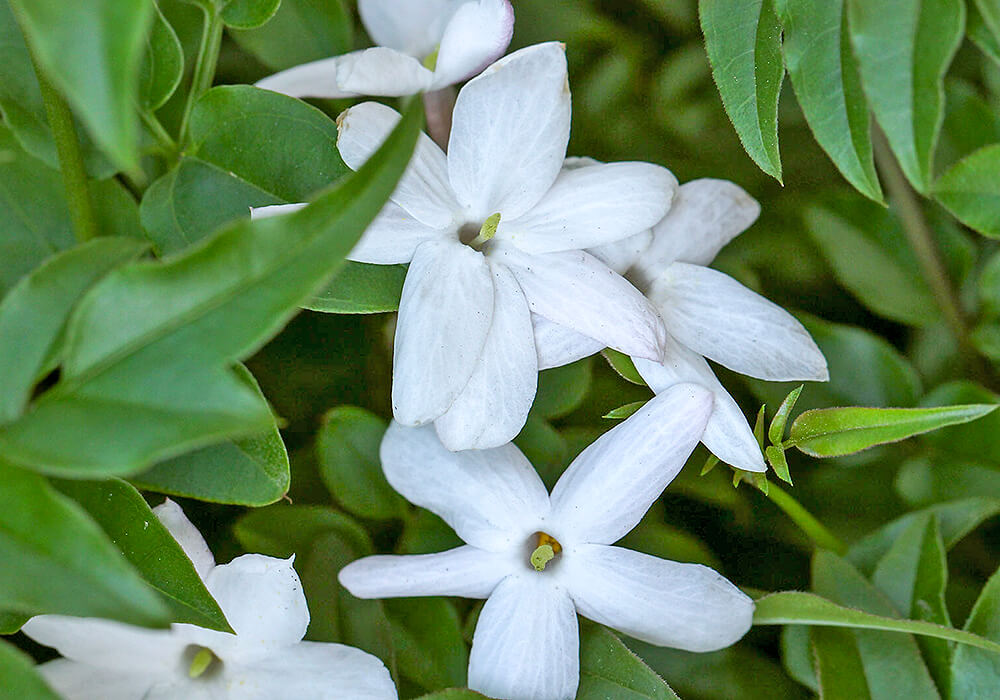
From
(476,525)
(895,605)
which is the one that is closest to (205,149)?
(476,525)

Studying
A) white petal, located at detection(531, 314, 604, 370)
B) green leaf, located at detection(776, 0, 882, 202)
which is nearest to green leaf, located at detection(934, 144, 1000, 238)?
green leaf, located at detection(776, 0, 882, 202)

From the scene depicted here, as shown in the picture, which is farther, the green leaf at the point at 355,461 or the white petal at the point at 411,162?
the green leaf at the point at 355,461

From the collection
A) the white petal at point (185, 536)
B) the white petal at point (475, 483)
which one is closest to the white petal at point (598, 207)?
the white petal at point (475, 483)

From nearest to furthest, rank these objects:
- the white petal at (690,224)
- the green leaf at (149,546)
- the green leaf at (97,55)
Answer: the green leaf at (97,55) < the green leaf at (149,546) < the white petal at (690,224)

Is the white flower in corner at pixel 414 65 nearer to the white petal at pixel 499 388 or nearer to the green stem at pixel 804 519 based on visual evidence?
the white petal at pixel 499 388

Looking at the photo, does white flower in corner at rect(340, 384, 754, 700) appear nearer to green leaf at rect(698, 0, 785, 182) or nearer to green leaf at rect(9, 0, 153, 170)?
green leaf at rect(698, 0, 785, 182)

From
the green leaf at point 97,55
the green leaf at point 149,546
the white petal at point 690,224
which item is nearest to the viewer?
the green leaf at point 97,55

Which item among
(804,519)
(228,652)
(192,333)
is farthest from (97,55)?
(804,519)
